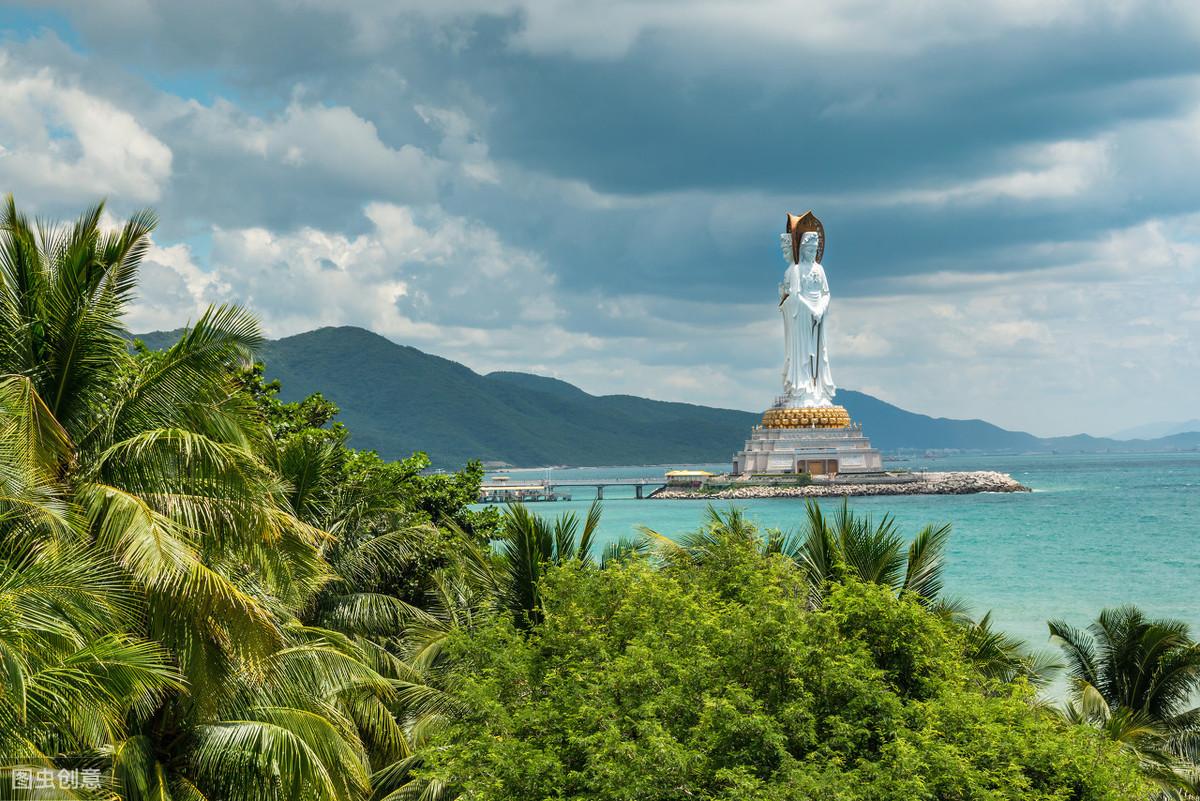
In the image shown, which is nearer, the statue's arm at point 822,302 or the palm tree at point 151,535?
the palm tree at point 151,535

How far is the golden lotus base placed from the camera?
10438 centimetres

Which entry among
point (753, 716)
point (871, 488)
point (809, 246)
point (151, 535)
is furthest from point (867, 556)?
point (809, 246)

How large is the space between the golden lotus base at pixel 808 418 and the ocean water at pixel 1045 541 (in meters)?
8.26

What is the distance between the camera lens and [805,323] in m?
104

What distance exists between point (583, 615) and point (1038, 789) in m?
4.97

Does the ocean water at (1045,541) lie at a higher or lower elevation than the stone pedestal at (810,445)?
lower

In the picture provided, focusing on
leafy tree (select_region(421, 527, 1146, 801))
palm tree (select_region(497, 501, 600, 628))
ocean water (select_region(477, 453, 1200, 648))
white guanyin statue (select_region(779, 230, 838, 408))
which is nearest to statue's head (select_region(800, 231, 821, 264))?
white guanyin statue (select_region(779, 230, 838, 408))

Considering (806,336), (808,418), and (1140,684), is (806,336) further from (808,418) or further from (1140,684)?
(1140,684)

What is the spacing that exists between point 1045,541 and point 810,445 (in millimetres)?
37989

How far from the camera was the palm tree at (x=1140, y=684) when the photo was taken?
1661 cm

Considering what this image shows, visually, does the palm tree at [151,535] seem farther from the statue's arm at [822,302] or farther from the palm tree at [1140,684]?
the statue's arm at [822,302]

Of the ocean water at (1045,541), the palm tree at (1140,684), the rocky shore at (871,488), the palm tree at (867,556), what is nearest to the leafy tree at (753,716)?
the palm tree at (867,556)

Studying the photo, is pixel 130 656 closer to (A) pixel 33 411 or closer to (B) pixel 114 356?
(A) pixel 33 411

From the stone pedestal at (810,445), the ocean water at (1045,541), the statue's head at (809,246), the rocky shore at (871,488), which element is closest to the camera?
the ocean water at (1045,541)
